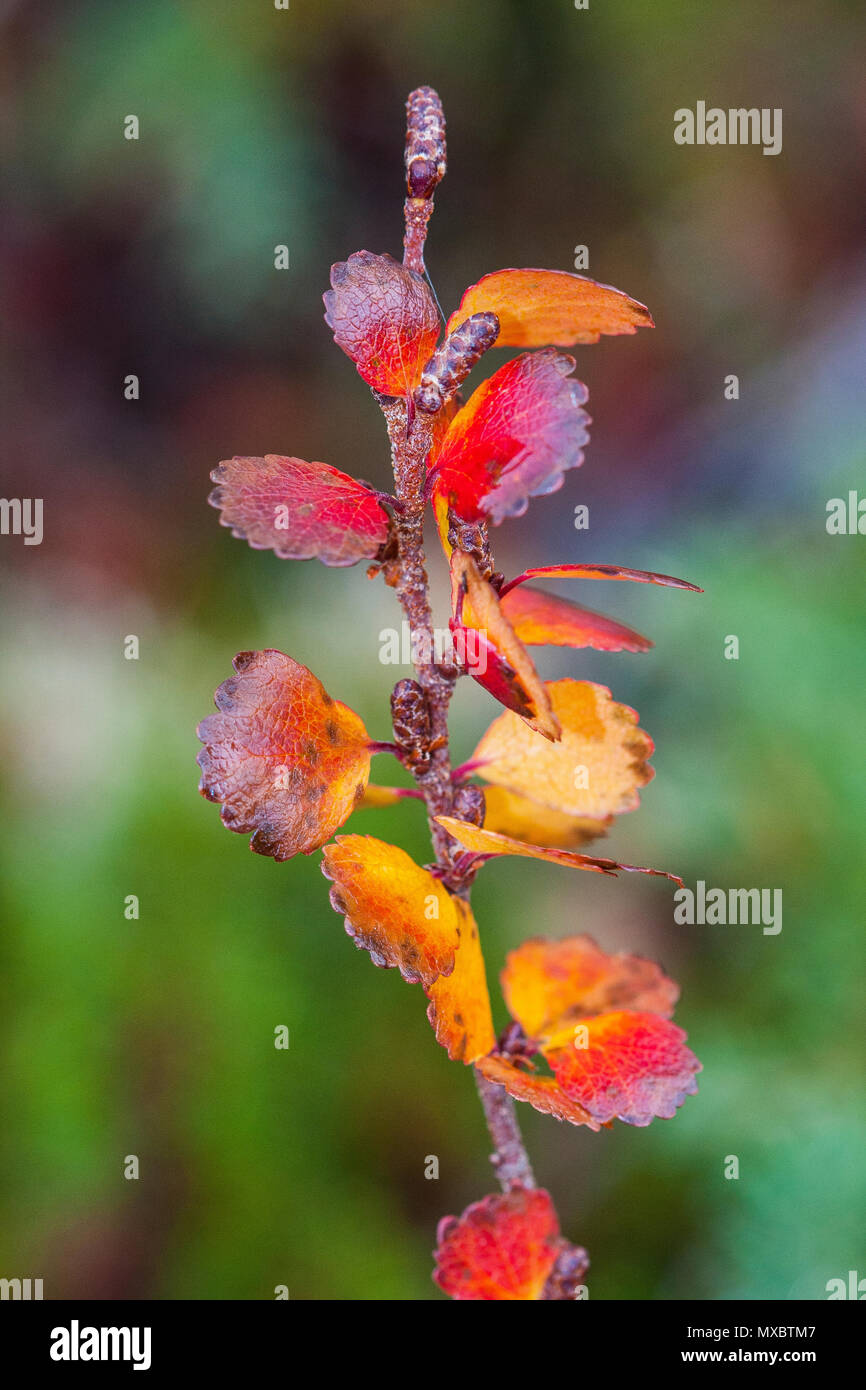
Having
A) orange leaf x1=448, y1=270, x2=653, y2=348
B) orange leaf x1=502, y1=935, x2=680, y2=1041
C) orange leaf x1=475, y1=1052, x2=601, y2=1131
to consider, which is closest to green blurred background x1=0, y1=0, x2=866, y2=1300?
orange leaf x1=502, y1=935, x2=680, y2=1041

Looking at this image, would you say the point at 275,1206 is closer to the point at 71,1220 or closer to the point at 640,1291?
the point at 71,1220

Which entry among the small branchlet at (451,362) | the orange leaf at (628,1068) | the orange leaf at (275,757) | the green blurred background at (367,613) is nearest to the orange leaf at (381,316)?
the small branchlet at (451,362)

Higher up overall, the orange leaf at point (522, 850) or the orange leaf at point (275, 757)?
the orange leaf at point (275, 757)

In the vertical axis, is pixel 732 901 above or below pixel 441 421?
below

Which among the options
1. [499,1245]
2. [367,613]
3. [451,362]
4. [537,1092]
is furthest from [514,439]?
[367,613]

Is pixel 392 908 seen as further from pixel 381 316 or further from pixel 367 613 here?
pixel 367 613

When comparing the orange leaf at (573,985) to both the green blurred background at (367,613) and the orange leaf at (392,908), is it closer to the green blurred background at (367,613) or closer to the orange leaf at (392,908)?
the orange leaf at (392,908)

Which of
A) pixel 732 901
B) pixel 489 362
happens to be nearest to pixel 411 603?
pixel 732 901

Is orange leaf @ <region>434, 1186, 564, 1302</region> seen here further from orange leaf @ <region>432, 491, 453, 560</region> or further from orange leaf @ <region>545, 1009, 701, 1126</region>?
orange leaf @ <region>432, 491, 453, 560</region>
